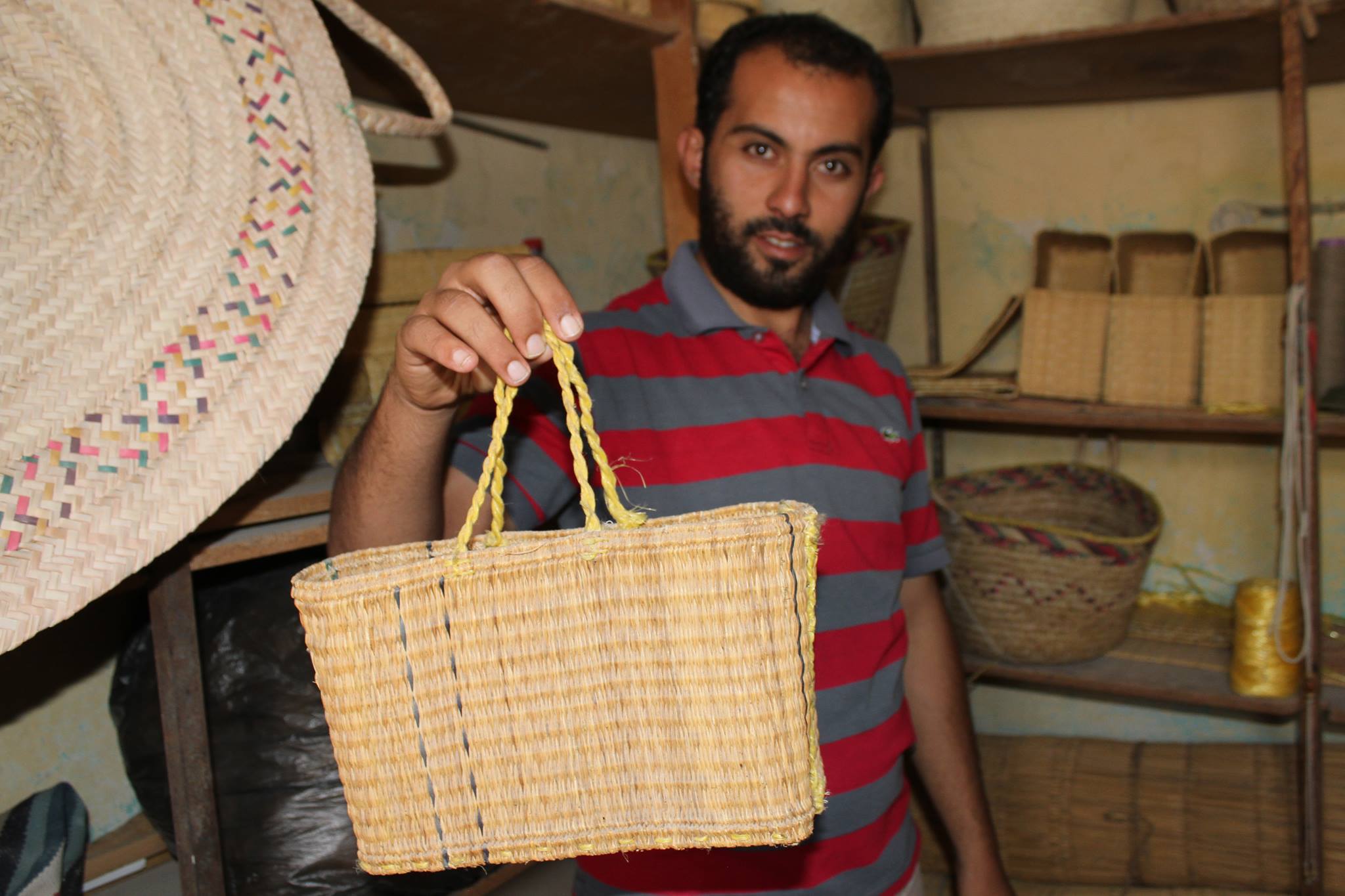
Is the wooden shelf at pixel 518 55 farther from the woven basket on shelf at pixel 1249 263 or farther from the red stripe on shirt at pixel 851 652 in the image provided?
the woven basket on shelf at pixel 1249 263

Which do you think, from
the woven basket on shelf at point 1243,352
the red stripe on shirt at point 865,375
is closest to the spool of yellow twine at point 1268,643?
the woven basket on shelf at point 1243,352

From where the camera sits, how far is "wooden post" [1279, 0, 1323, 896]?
1.53 m

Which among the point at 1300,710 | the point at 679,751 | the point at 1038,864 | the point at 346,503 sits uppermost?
the point at 346,503

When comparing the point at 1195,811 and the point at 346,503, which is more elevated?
the point at 346,503

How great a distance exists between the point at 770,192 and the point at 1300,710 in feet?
4.17

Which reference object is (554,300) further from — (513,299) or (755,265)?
(755,265)

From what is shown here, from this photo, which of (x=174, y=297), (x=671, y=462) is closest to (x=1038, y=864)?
(x=671, y=462)

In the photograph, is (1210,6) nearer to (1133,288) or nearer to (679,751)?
(1133,288)

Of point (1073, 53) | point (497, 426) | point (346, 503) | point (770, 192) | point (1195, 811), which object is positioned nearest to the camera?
point (497, 426)

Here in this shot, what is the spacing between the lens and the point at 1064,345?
1.96 m

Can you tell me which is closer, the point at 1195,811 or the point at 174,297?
the point at 174,297

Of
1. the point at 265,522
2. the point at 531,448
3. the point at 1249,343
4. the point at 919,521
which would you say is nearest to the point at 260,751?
the point at 265,522

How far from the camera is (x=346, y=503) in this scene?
889 millimetres

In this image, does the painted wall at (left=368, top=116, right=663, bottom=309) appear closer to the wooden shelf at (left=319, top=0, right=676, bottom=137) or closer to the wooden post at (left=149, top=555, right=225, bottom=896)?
the wooden shelf at (left=319, top=0, right=676, bottom=137)
